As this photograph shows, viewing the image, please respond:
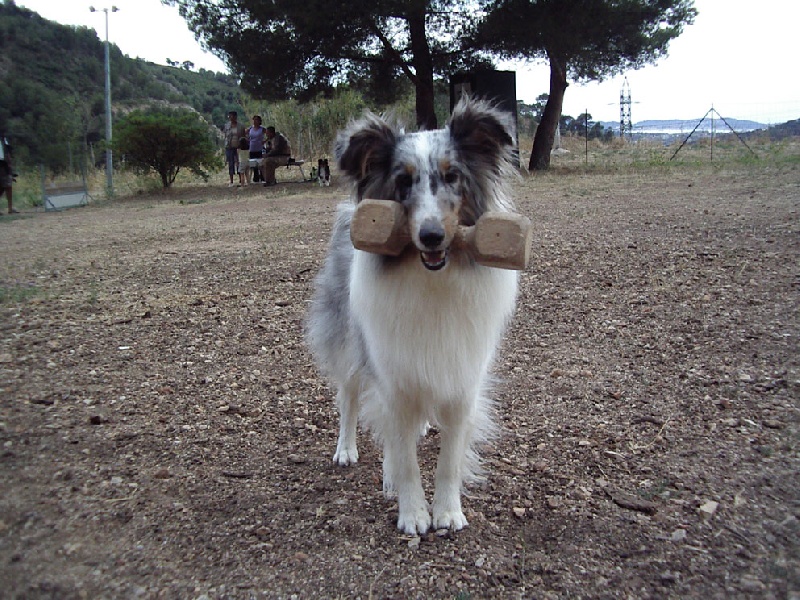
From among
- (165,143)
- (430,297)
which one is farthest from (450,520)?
(165,143)

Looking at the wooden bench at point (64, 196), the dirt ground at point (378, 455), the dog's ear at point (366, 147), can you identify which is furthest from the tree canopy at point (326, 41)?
the dog's ear at point (366, 147)

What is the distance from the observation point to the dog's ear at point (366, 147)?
304 centimetres

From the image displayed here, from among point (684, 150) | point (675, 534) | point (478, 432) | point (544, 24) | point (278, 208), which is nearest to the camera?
point (675, 534)

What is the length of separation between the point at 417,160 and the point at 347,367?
145 cm

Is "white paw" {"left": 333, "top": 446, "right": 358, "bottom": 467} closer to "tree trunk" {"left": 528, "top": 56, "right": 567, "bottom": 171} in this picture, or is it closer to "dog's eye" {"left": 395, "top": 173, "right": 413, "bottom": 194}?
"dog's eye" {"left": 395, "top": 173, "right": 413, "bottom": 194}

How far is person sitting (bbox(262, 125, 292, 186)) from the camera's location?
1988 centimetres

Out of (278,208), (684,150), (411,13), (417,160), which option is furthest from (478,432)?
(684,150)

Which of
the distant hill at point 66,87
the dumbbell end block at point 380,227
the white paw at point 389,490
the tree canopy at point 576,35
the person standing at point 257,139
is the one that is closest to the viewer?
the dumbbell end block at point 380,227

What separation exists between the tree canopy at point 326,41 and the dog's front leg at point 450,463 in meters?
14.9

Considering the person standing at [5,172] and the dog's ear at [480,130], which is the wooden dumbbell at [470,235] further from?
the person standing at [5,172]

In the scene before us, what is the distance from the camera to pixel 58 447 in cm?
362

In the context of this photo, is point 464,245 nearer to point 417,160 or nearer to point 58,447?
point 417,160

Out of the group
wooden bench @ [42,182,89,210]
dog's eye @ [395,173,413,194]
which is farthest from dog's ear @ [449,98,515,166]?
wooden bench @ [42,182,89,210]

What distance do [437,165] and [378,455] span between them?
6.16ft
